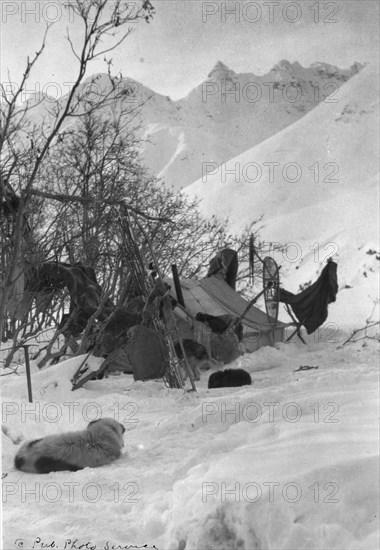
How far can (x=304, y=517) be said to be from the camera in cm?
246

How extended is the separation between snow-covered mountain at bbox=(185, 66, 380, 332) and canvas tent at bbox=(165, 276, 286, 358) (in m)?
2.52

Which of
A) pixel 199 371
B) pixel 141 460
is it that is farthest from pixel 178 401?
pixel 199 371

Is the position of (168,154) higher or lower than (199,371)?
higher

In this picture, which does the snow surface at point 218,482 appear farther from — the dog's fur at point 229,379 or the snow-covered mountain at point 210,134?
the snow-covered mountain at point 210,134

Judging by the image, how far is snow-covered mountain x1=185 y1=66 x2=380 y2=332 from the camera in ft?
76.0

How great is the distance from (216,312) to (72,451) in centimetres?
778

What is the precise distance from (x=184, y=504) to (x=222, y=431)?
215 cm

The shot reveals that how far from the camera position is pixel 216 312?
11.8 metres

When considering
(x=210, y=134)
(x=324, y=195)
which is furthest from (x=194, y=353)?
(x=210, y=134)

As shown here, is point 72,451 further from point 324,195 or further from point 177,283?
point 324,195

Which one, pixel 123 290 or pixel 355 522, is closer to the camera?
pixel 355 522

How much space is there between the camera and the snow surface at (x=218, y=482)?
2.44 metres

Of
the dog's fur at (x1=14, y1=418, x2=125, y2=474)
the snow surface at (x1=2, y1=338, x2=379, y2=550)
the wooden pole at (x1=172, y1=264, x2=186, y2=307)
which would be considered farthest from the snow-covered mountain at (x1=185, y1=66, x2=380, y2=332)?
the dog's fur at (x1=14, y1=418, x2=125, y2=474)

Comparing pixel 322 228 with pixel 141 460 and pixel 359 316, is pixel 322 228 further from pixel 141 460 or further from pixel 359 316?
pixel 141 460
